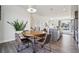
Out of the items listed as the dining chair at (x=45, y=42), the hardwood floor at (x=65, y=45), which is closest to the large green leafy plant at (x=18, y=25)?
the dining chair at (x=45, y=42)

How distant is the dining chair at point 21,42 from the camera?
253cm

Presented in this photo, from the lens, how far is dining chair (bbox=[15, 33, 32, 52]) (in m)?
2.53

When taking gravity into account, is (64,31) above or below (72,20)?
below

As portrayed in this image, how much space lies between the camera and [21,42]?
8.41 feet

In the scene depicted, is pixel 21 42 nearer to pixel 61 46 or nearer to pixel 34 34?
pixel 34 34

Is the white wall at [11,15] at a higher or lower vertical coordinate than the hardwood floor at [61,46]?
higher

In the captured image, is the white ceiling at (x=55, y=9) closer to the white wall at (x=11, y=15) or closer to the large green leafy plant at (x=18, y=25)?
the white wall at (x=11, y=15)

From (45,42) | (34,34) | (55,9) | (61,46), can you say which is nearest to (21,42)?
(34,34)
